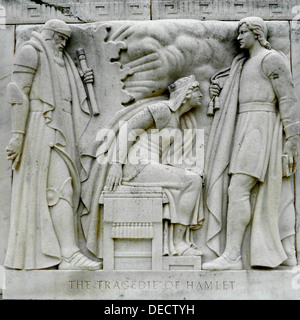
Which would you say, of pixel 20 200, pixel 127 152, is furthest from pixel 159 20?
pixel 20 200

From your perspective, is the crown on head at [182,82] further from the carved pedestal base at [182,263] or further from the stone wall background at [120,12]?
the carved pedestal base at [182,263]

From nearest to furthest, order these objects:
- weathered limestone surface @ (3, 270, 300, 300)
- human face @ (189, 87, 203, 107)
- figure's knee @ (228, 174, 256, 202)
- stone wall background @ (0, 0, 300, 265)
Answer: weathered limestone surface @ (3, 270, 300, 300) → figure's knee @ (228, 174, 256, 202) → human face @ (189, 87, 203, 107) → stone wall background @ (0, 0, 300, 265)

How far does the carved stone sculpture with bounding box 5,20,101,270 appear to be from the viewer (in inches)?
260

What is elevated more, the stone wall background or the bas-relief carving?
the stone wall background

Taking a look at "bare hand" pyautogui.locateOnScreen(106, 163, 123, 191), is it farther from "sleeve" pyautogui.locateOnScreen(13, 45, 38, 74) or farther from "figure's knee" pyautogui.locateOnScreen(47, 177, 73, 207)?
"sleeve" pyautogui.locateOnScreen(13, 45, 38, 74)

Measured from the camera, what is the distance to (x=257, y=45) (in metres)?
6.89

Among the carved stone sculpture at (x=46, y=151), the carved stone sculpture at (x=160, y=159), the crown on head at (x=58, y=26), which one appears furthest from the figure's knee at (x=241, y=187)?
the crown on head at (x=58, y=26)

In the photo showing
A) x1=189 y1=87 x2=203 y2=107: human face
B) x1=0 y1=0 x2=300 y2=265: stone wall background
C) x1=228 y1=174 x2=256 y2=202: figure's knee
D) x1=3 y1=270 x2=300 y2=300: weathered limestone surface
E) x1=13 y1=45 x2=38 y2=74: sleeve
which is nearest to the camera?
x1=3 y1=270 x2=300 y2=300: weathered limestone surface

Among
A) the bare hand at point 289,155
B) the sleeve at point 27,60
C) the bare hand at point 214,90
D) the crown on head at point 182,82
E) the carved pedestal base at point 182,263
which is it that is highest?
the sleeve at point 27,60

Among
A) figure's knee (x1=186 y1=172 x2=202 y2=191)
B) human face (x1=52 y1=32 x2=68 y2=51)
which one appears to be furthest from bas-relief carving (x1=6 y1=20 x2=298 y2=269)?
human face (x1=52 y1=32 x2=68 y2=51)

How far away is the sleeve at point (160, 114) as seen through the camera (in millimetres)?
6809

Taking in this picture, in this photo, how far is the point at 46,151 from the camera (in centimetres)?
673

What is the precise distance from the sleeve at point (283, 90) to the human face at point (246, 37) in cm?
28

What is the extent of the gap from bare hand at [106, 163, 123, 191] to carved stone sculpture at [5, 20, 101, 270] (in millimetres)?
412
